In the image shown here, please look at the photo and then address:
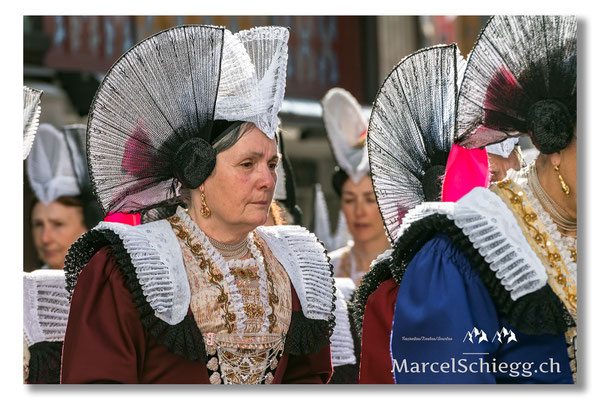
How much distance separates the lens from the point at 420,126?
2.33 metres

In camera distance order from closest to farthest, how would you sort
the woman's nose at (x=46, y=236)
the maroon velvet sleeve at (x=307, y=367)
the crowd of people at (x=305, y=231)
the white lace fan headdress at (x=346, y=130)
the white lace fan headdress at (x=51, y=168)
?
the crowd of people at (x=305, y=231), the maroon velvet sleeve at (x=307, y=367), the white lace fan headdress at (x=51, y=168), the woman's nose at (x=46, y=236), the white lace fan headdress at (x=346, y=130)

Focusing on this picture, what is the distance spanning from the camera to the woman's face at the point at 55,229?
294 cm

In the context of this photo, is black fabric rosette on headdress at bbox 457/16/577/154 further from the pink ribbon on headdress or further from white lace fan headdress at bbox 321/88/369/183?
white lace fan headdress at bbox 321/88/369/183

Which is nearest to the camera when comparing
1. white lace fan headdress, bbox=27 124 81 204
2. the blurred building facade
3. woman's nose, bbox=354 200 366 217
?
the blurred building facade

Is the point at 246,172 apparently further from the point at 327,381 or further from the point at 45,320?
the point at 45,320

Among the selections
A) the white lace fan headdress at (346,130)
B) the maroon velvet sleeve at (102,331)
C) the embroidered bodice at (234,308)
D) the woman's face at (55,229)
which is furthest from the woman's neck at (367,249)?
the maroon velvet sleeve at (102,331)

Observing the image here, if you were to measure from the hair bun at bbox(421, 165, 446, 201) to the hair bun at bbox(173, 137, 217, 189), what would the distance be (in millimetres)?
530

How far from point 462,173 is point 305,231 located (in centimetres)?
42

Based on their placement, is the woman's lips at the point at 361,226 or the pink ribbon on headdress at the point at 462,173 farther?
the woman's lips at the point at 361,226

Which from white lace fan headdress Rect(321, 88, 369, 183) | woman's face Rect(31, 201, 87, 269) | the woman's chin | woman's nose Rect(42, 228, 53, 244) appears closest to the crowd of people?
the woman's chin

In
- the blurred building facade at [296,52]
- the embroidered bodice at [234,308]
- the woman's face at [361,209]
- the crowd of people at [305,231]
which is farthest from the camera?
the woman's face at [361,209]

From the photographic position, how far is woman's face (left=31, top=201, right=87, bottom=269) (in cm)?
294

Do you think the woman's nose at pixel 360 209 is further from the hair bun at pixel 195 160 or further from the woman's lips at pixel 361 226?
the hair bun at pixel 195 160
